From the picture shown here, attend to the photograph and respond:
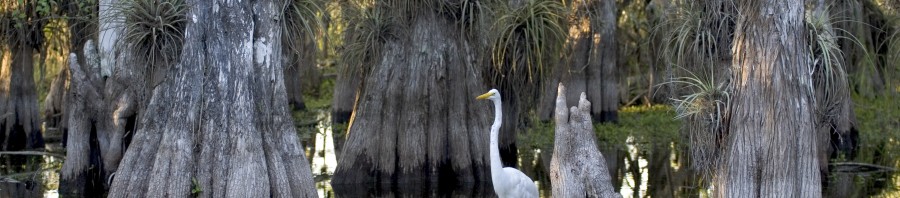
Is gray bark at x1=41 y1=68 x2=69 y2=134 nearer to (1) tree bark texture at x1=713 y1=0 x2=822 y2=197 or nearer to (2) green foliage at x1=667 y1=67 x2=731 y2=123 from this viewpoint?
(2) green foliage at x1=667 y1=67 x2=731 y2=123

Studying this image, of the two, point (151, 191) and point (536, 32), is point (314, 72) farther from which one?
point (151, 191)

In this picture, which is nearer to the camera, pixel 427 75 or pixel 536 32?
pixel 427 75

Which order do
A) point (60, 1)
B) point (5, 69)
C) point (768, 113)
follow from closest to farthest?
point (768, 113)
point (60, 1)
point (5, 69)

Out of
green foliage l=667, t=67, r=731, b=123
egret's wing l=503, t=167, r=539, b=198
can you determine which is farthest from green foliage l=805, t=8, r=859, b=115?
egret's wing l=503, t=167, r=539, b=198

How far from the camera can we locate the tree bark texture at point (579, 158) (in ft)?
41.0

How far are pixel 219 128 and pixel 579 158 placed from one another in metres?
3.53

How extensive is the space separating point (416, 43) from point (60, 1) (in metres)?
6.14

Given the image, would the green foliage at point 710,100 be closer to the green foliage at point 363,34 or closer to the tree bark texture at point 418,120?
the tree bark texture at point 418,120

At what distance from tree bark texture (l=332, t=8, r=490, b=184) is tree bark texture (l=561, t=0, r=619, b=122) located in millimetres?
9013

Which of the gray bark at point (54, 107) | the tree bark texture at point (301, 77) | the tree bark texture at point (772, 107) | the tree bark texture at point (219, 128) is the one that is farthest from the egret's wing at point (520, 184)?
the gray bark at point (54, 107)

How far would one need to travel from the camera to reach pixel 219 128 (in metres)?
14.1

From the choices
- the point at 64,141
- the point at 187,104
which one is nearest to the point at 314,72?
the point at 64,141

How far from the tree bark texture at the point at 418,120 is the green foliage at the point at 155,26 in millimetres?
3975

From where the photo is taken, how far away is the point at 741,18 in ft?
40.7
